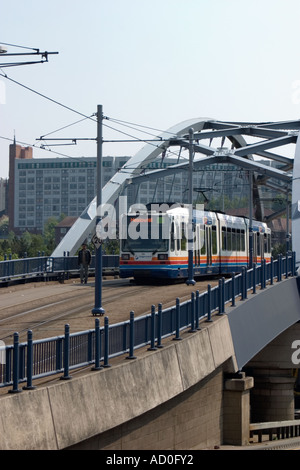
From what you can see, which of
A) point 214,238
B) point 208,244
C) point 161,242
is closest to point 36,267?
point 161,242

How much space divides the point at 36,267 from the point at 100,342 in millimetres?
24629

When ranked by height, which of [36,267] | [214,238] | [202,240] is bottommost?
[36,267]

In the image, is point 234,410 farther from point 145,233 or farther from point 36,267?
point 36,267

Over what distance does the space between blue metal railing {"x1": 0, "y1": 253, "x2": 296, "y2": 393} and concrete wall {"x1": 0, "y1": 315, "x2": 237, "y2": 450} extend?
33 cm

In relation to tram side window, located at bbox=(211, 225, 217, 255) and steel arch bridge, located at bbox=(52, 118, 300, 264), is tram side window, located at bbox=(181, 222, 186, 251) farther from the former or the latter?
steel arch bridge, located at bbox=(52, 118, 300, 264)

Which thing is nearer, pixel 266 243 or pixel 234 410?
pixel 234 410

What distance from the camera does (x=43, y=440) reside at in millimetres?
14086

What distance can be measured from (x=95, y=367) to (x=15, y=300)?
51.1ft

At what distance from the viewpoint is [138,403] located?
1753cm

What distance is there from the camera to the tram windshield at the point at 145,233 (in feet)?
123

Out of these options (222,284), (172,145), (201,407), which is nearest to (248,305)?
(222,284)

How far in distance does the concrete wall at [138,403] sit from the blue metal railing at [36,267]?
1494 cm

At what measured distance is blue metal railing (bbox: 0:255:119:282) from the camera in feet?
124

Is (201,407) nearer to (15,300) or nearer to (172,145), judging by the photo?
(15,300)
